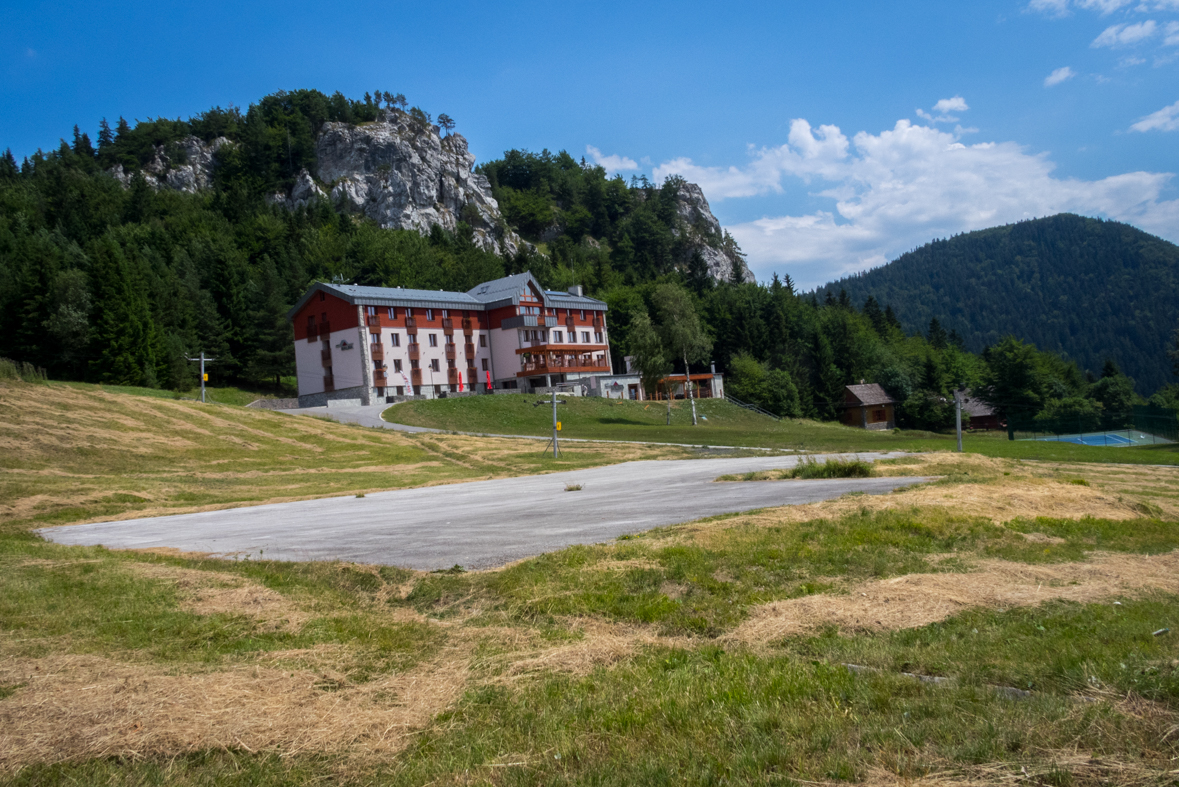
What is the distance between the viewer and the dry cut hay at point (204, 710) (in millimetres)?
4355

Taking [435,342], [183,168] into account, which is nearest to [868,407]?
[435,342]

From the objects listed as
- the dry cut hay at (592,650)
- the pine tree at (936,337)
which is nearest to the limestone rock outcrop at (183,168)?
the pine tree at (936,337)

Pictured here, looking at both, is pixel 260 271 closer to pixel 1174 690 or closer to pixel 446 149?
pixel 446 149

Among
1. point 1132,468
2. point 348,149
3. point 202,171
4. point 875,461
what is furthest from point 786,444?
point 202,171

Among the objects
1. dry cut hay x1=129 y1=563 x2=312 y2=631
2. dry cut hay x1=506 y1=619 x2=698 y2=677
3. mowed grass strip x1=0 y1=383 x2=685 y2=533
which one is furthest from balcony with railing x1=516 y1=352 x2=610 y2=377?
dry cut hay x1=506 y1=619 x2=698 y2=677

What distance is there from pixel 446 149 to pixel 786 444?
469ft

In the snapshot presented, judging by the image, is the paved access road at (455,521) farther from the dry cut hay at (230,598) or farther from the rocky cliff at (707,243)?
the rocky cliff at (707,243)

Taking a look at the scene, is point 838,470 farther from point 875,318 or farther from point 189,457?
point 875,318

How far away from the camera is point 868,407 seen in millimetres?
99500

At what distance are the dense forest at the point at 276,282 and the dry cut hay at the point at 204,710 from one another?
69519 mm

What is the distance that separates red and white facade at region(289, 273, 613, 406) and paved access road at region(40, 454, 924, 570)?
49.3 m

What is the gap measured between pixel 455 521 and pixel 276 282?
80.8 meters

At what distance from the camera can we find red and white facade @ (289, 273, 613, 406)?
72500 mm

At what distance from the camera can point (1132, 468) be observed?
2823 cm
